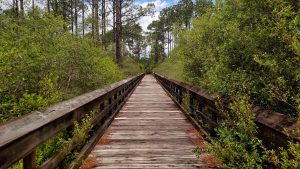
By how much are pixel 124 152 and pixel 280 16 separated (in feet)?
10.9

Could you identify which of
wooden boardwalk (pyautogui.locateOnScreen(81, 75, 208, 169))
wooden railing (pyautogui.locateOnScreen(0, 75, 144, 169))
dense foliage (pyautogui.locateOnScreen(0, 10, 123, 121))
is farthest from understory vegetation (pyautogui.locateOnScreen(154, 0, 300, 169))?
dense foliage (pyautogui.locateOnScreen(0, 10, 123, 121))

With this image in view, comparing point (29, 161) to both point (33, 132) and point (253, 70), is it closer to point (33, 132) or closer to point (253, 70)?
point (33, 132)

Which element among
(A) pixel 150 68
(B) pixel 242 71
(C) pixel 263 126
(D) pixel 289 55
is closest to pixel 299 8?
(D) pixel 289 55

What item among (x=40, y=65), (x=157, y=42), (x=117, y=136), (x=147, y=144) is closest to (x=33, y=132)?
(x=147, y=144)

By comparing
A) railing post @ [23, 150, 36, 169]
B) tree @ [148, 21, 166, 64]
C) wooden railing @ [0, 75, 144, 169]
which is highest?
tree @ [148, 21, 166, 64]

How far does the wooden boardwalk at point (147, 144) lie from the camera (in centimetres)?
485

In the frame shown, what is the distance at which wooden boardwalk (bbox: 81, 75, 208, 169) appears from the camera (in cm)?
485

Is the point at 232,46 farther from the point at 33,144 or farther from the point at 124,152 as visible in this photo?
the point at 33,144

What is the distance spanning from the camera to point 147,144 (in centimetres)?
609

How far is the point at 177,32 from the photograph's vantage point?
85.9 feet

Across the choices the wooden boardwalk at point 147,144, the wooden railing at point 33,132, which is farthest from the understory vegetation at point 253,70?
the wooden railing at point 33,132

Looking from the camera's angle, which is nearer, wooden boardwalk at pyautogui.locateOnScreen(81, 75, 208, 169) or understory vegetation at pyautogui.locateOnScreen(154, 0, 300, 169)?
understory vegetation at pyautogui.locateOnScreen(154, 0, 300, 169)

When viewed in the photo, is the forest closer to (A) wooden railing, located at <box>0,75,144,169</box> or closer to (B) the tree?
(A) wooden railing, located at <box>0,75,144,169</box>

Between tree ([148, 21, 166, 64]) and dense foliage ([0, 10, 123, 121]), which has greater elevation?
tree ([148, 21, 166, 64])
